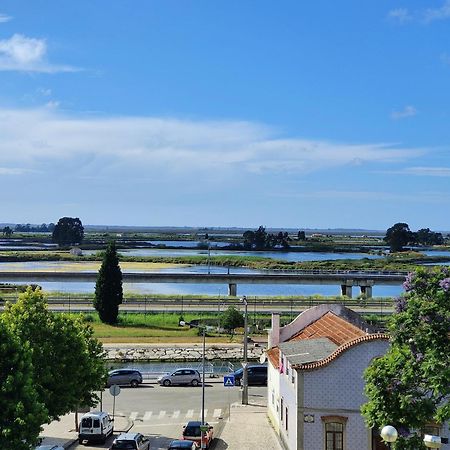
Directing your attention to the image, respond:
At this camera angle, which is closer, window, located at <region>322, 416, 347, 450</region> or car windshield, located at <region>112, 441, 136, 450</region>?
window, located at <region>322, 416, 347, 450</region>

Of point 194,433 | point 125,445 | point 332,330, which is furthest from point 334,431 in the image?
point 125,445

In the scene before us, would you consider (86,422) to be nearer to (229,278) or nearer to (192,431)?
(192,431)

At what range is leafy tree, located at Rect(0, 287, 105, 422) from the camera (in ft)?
99.5

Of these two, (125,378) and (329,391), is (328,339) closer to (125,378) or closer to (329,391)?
(329,391)

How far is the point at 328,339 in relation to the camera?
32156mm

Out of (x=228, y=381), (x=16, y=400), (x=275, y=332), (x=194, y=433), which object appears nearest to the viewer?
(x=16, y=400)

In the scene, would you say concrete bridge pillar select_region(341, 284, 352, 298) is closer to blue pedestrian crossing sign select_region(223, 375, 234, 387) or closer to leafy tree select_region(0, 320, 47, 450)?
blue pedestrian crossing sign select_region(223, 375, 234, 387)

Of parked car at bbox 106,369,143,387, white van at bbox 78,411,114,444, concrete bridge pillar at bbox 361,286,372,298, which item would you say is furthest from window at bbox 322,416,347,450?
concrete bridge pillar at bbox 361,286,372,298

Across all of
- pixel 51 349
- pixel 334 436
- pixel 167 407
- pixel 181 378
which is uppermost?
pixel 51 349

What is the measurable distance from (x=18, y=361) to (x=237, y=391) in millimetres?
22304

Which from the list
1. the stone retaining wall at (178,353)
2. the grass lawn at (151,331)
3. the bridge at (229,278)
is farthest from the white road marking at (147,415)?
the bridge at (229,278)

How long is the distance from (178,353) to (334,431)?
32.4 meters

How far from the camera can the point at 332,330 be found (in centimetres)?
3428

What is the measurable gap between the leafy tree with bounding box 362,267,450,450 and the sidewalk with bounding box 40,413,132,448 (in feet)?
54.8
